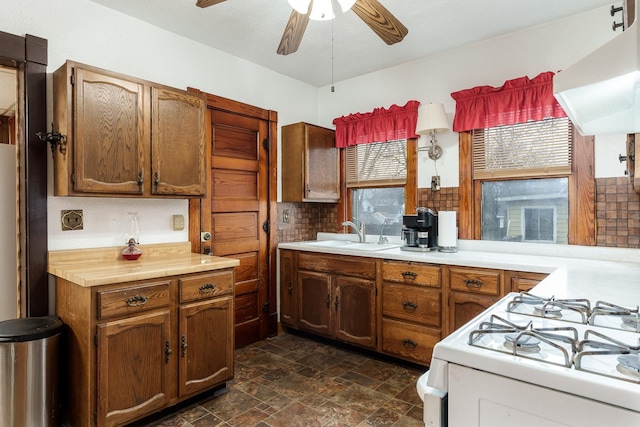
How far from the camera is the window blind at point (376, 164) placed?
3543 mm

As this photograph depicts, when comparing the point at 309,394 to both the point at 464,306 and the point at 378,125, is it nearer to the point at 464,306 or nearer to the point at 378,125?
the point at 464,306

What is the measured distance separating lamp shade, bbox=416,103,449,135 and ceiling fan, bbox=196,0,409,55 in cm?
102

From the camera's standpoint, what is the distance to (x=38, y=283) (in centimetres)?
220

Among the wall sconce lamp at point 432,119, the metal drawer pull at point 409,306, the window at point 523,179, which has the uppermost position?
the wall sconce lamp at point 432,119

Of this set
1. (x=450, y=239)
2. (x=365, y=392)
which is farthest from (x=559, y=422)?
(x=450, y=239)

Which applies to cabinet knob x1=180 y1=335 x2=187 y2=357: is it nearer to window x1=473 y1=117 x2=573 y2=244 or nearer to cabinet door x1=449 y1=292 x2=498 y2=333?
cabinet door x1=449 y1=292 x2=498 y2=333

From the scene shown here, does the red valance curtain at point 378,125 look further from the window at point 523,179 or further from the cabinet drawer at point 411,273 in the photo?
the cabinet drawer at point 411,273

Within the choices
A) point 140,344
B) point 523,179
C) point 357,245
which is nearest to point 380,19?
point 523,179

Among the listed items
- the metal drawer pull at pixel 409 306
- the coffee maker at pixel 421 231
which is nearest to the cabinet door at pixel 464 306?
the metal drawer pull at pixel 409 306

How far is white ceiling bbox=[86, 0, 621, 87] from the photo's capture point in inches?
98.7

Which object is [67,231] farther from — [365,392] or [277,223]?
[365,392]

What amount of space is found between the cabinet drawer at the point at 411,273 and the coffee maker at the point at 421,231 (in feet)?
0.76

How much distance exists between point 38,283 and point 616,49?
9.32ft

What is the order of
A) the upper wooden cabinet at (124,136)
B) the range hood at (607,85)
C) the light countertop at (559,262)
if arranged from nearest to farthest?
the range hood at (607,85), the light countertop at (559,262), the upper wooden cabinet at (124,136)
